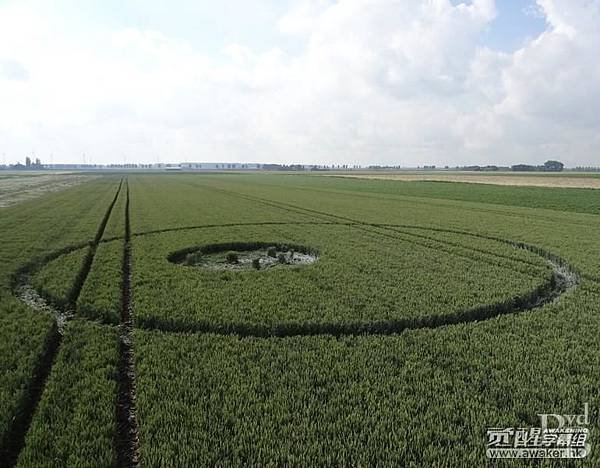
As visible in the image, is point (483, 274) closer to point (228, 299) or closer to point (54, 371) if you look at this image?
point (228, 299)

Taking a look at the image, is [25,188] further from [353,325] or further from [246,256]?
[353,325]

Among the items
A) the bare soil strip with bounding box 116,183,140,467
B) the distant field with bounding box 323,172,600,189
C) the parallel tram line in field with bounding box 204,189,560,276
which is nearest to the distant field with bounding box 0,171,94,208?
the parallel tram line in field with bounding box 204,189,560,276

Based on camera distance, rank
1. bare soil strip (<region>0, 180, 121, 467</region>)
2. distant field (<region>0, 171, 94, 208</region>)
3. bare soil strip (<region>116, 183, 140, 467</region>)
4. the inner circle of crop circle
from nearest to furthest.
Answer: bare soil strip (<region>116, 183, 140, 467</region>), bare soil strip (<region>0, 180, 121, 467</region>), the inner circle of crop circle, distant field (<region>0, 171, 94, 208</region>)

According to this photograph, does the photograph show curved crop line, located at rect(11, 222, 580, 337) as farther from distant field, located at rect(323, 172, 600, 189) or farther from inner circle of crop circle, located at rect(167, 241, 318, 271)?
distant field, located at rect(323, 172, 600, 189)

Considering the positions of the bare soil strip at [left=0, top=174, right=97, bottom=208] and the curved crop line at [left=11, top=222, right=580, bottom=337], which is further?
the bare soil strip at [left=0, top=174, right=97, bottom=208]

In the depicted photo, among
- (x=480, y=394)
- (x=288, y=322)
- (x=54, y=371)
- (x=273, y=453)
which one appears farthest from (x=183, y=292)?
(x=480, y=394)

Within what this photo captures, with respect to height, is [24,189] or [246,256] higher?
[24,189]

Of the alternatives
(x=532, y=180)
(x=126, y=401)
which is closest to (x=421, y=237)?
(x=126, y=401)
